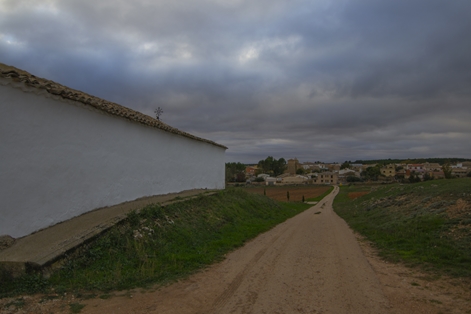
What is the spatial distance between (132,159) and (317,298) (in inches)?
284

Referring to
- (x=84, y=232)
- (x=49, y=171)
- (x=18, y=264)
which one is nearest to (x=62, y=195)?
(x=49, y=171)

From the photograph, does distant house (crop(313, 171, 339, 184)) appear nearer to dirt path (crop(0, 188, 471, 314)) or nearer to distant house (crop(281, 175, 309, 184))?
distant house (crop(281, 175, 309, 184))

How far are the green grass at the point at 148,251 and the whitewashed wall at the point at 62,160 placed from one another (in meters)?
1.35

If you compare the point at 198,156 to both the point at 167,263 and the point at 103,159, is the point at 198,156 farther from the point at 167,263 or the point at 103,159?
the point at 167,263

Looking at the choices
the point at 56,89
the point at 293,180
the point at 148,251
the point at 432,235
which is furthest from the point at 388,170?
the point at 56,89

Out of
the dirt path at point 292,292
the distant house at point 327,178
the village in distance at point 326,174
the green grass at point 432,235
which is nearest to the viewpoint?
the dirt path at point 292,292

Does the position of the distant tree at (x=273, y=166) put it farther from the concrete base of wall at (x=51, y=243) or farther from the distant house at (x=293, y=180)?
the concrete base of wall at (x=51, y=243)

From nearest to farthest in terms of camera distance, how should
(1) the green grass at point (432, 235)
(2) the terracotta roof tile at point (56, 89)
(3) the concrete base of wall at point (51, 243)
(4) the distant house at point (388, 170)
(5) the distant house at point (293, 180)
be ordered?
(3) the concrete base of wall at point (51, 243)
(2) the terracotta roof tile at point (56, 89)
(1) the green grass at point (432, 235)
(5) the distant house at point (293, 180)
(4) the distant house at point (388, 170)

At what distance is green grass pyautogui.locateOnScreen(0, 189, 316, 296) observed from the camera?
507 cm

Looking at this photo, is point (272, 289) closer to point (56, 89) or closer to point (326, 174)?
point (56, 89)

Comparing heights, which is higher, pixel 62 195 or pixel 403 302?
pixel 62 195

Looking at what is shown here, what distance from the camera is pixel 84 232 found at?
6.57m

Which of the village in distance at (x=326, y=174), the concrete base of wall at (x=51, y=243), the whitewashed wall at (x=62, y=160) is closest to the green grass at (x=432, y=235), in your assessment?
the concrete base of wall at (x=51, y=243)

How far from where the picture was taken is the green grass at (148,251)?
16.6ft
